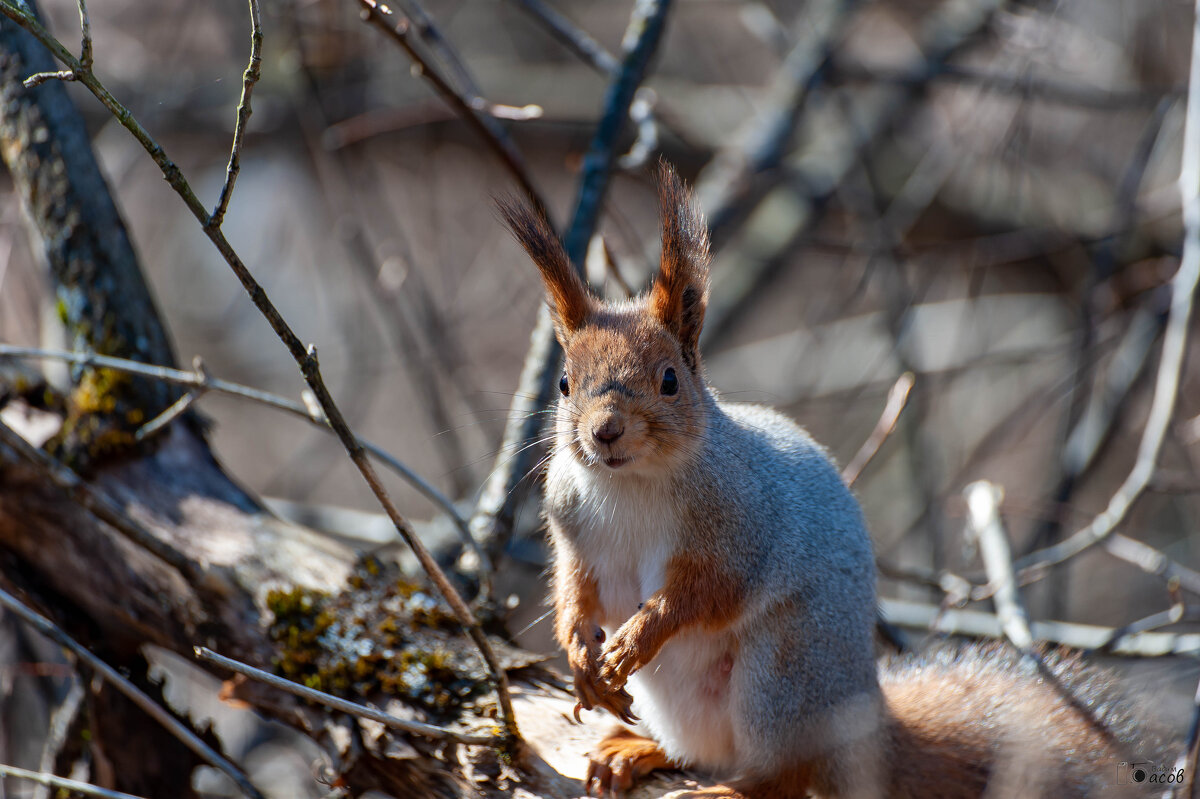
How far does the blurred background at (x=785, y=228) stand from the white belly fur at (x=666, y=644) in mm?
1121

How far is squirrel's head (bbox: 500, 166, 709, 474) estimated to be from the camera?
6.81 ft

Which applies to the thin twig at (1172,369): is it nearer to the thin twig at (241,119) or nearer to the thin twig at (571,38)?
the thin twig at (571,38)

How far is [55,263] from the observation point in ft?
8.64

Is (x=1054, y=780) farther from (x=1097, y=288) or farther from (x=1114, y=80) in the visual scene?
(x=1114, y=80)

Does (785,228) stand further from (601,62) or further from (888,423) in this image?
(888,423)

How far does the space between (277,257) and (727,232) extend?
308 centimetres

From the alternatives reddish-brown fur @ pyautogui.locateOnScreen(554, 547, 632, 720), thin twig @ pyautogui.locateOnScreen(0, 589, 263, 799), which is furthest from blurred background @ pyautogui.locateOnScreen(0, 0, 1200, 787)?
thin twig @ pyautogui.locateOnScreen(0, 589, 263, 799)

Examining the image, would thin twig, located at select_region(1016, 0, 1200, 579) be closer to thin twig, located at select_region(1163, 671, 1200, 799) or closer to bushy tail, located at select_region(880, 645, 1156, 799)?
bushy tail, located at select_region(880, 645, 1156, 799)

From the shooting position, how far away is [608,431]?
6.59 feet

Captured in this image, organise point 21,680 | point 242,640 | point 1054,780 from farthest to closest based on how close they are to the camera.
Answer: point 21,680 < point 242,640 < point 1054,780

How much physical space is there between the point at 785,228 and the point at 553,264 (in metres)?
3.01

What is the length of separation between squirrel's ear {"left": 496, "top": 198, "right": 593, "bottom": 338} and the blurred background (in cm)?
84

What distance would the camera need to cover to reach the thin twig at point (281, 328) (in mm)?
1480

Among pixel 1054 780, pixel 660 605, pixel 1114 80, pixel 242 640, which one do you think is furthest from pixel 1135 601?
pixel 242 640
